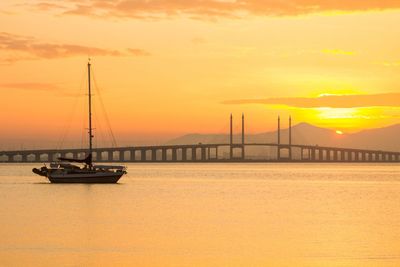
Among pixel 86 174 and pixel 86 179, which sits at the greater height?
pixel 86 174

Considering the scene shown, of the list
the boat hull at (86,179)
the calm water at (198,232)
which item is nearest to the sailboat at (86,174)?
the boat hull at (86,179)

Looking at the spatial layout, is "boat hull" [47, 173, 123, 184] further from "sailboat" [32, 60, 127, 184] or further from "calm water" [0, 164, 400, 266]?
"calm water" [0, 164, 400, 266]

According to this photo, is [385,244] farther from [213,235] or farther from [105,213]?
[105,213]

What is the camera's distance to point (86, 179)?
79.6 meters

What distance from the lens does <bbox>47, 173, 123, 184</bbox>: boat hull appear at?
79.7m

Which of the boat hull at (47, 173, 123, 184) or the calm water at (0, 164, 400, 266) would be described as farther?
the boat hull at (47, 173, 123, 184)

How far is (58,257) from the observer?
28.9 meters

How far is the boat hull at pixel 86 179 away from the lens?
79.7 m

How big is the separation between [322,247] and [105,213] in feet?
63.7

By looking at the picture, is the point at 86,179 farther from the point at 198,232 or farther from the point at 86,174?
the point at 198,232

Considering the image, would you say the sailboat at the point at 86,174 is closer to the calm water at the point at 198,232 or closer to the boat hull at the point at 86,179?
the boat hull at the point at 86,179

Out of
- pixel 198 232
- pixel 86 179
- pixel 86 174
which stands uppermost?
pixel 86 174

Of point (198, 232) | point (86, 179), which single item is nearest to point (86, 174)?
point (86, 179)

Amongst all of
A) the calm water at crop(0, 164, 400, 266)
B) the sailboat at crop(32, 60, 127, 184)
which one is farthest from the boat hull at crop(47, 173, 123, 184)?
the calm water at crop(0, 164, 400, 266)
